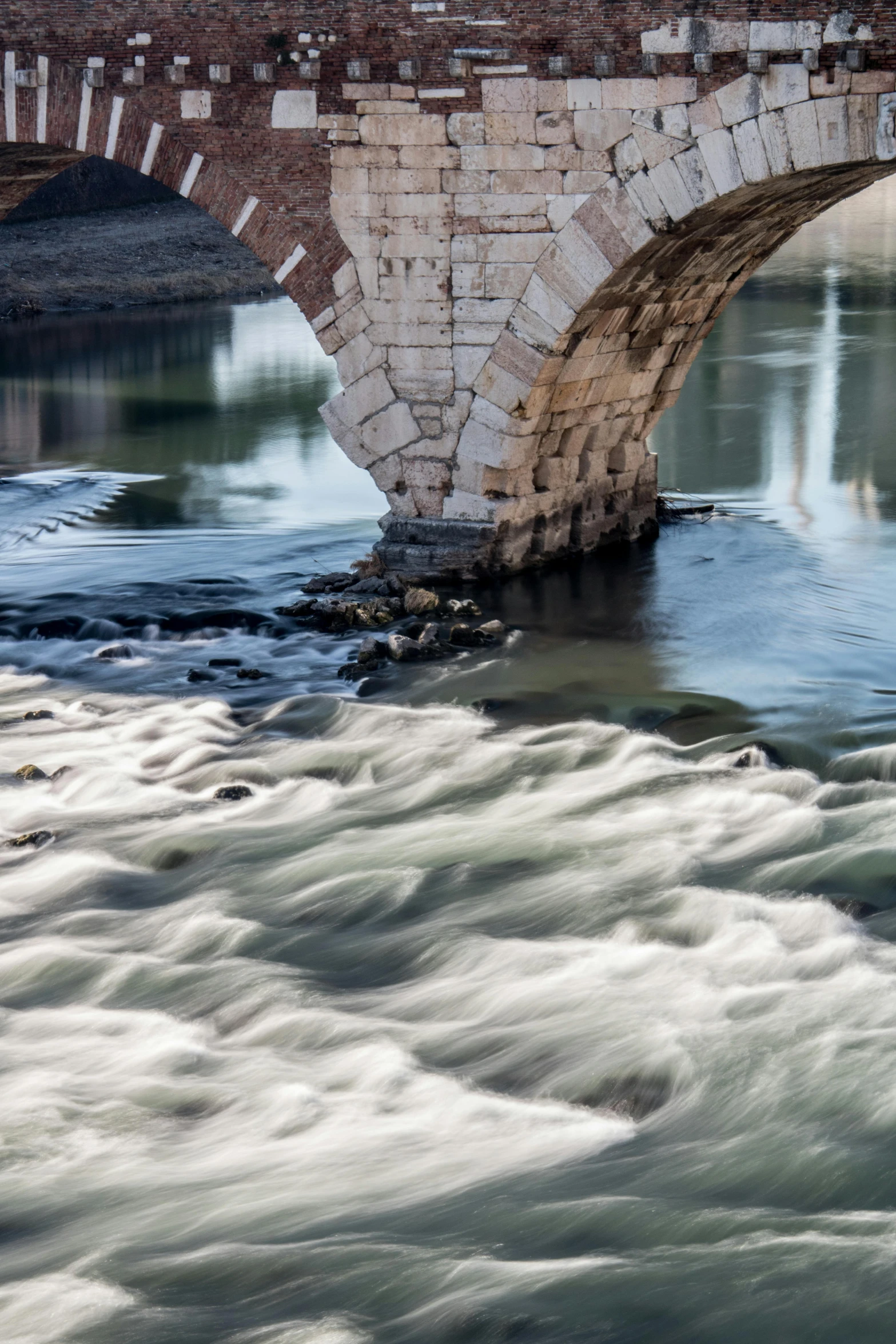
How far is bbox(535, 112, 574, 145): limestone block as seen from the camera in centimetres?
836

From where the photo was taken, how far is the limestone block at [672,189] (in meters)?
8.09

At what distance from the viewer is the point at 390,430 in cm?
937

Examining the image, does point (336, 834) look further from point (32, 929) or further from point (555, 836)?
point (32, 929)

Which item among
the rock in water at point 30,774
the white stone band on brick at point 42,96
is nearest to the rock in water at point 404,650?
the rock in water at point 30,774

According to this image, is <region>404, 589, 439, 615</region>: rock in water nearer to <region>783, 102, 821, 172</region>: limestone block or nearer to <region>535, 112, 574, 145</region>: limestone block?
<region>535, 112, 574, 145</region>: limestone block

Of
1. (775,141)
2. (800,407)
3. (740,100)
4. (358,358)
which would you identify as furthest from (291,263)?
(800,407)

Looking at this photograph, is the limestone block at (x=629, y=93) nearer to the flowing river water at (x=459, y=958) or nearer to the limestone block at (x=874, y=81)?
the limestone block at (x=874, y=81)

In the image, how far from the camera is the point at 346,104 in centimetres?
893

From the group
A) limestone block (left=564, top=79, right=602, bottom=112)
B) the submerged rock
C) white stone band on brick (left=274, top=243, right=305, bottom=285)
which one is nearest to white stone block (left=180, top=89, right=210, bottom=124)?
white stone band on brick (left=274, top=243, right=305, bottom=285)

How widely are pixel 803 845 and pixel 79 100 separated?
6.37 metres

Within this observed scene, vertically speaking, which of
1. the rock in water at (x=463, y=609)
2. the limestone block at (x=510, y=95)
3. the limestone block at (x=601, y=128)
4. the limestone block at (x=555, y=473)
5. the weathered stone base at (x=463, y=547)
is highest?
the limestone block at (x=510, y=95)

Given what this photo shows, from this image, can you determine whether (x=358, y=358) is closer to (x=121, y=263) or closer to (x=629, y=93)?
(x=629, y=93)

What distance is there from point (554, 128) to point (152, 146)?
8.33ft

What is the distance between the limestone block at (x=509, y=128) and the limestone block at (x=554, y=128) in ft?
0.14
